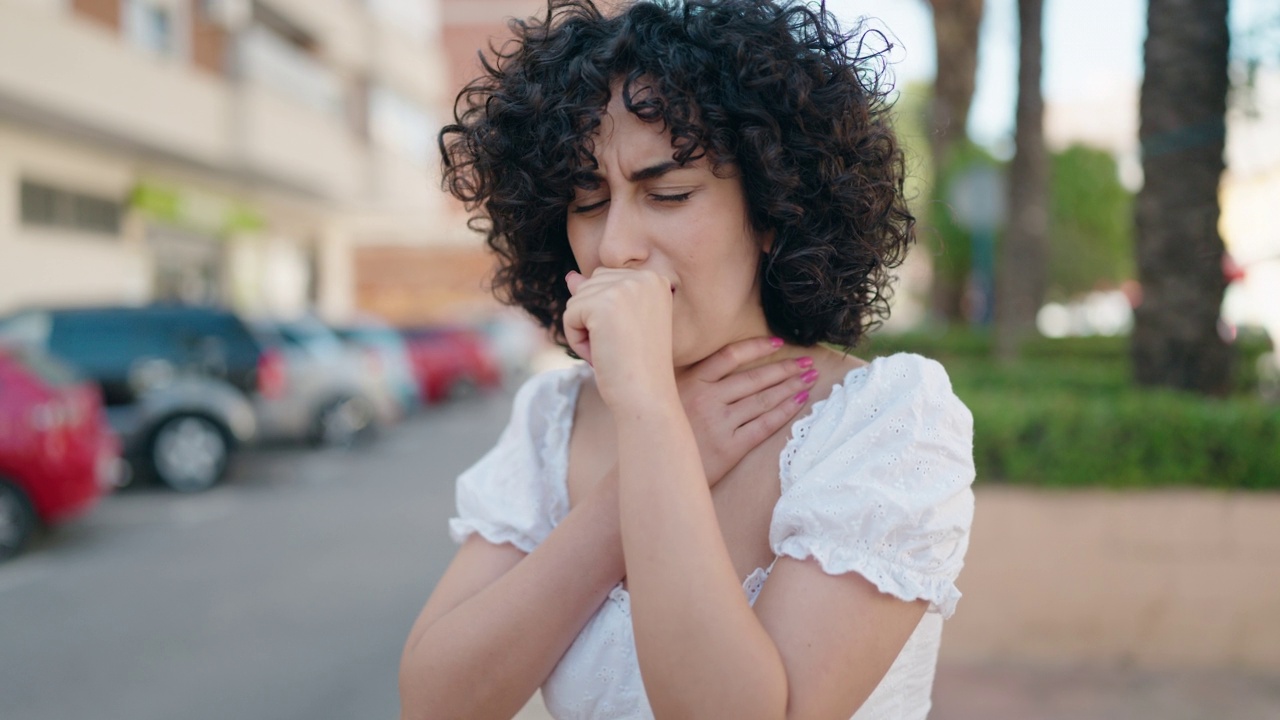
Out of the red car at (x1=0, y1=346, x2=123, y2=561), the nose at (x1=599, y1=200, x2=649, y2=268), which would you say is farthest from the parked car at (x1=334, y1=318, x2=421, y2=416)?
the nose at (x1=599, y1=200, x2=649, y2=268)

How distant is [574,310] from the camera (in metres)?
1.39

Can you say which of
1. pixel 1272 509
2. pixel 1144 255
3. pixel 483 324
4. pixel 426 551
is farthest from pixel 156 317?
pixel 483 324

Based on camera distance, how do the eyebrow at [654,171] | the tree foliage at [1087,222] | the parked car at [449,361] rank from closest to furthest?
the eyebrow at [654,171] → the parked car at [449,361] → the tree foliage at [1087,222]

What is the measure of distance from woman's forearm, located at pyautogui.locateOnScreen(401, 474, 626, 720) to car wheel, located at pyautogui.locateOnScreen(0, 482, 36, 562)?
696 cm

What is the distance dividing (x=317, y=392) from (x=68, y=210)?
6785 millimetres

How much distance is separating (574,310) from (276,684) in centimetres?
420

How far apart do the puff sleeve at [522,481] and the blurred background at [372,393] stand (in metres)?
0.46

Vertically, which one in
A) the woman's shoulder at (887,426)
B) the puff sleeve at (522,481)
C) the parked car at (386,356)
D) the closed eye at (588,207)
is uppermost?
the closed eye at (588,207)

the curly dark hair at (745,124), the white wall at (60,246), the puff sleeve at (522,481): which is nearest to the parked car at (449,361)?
the white wall at (60,246)

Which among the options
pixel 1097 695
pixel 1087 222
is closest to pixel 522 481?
pixel 1097 695

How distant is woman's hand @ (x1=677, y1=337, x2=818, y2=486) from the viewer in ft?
5.11

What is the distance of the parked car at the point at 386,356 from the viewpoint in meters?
14.9

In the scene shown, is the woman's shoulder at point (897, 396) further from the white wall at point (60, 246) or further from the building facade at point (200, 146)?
the white wall at point (60, 246)

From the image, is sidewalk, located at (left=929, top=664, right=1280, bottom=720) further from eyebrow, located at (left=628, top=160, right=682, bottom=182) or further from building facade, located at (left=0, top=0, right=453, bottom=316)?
building facade, located at (left=0, top=0, right=453, bottom=316)
